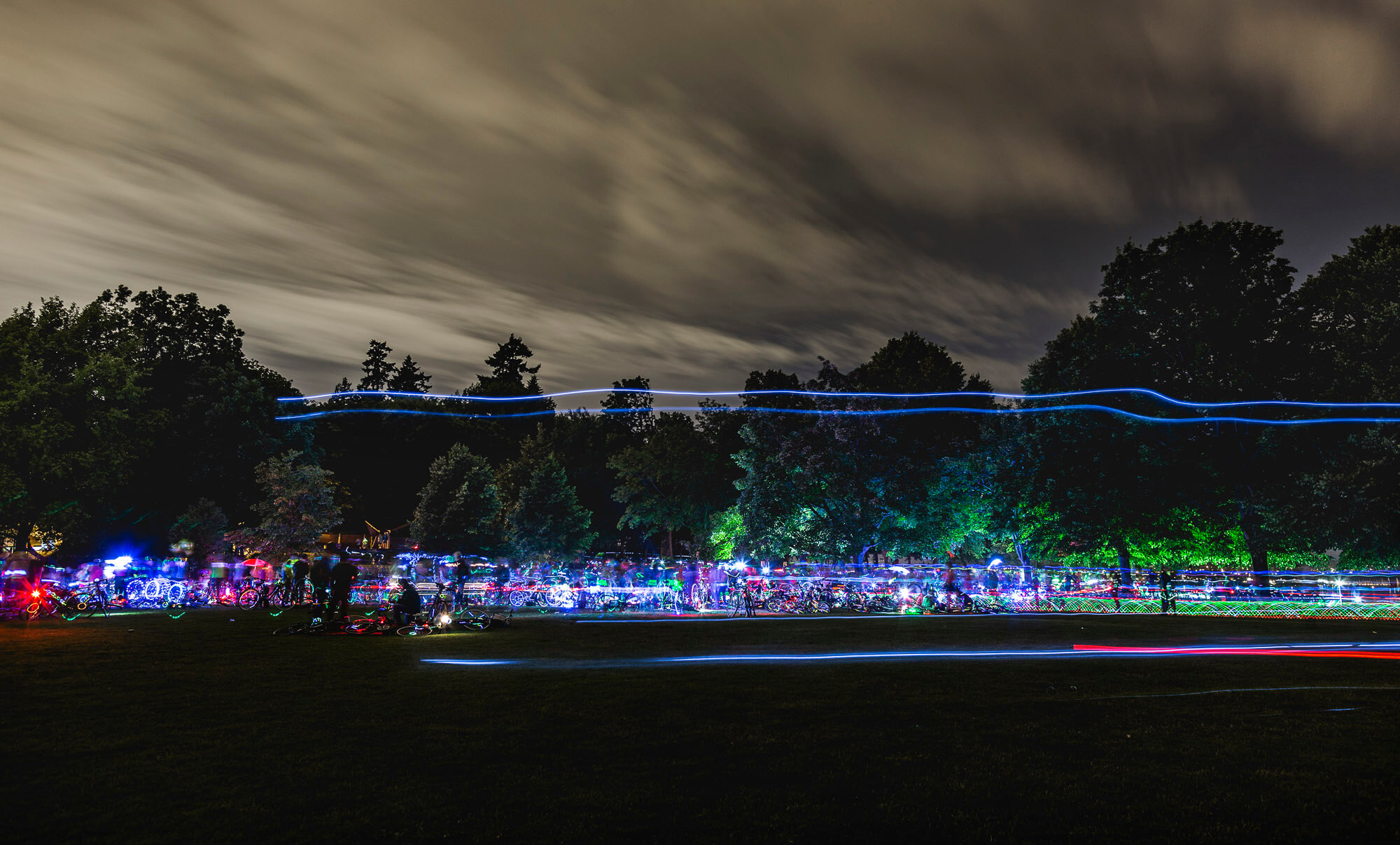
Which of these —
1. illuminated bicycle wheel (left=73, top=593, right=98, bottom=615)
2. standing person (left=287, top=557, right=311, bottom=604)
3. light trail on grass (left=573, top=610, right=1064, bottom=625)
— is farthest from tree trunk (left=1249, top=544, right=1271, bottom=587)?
illuminated bicycle wheel (left=73, top=593, right=98, bottom=615)

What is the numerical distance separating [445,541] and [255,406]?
17016 millimetres

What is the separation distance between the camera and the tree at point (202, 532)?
159ft

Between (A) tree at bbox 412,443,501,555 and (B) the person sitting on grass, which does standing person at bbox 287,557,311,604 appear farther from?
(A) tree at bbox 412,443,501,555

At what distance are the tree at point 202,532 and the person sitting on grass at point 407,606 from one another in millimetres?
32697

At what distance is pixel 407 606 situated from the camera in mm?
21797

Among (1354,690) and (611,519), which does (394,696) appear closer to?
(1354,690)

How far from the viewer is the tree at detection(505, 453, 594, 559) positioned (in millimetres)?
70312

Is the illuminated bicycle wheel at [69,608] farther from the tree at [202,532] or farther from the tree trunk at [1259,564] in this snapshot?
the tree trunk at [1259,564]

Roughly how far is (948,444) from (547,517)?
33543 millimetres

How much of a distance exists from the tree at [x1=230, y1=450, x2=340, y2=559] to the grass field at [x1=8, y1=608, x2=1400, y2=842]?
38224 millimetres

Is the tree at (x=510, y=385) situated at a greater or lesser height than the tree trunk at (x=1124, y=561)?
greater

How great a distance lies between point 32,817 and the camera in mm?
5426

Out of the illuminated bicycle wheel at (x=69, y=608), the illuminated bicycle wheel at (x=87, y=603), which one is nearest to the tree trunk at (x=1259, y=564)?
the illuminated bicycle wheel at (x=69, y=608)

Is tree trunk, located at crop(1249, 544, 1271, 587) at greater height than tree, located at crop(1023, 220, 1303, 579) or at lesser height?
lesser
